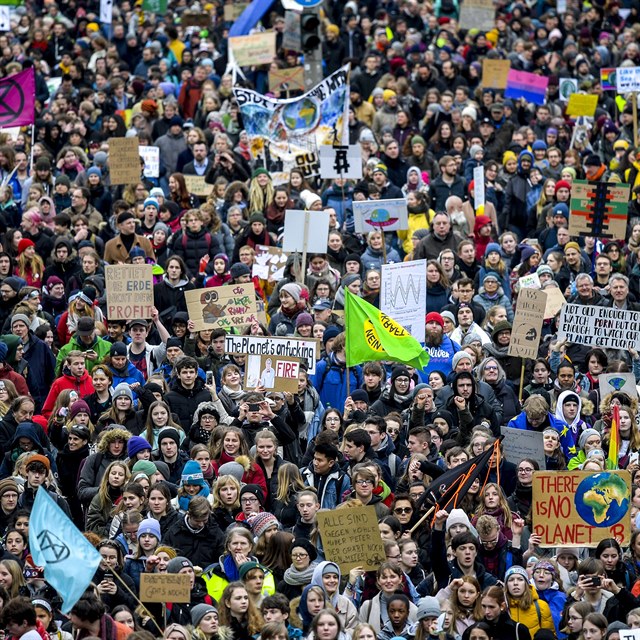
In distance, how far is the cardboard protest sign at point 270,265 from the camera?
20672mm

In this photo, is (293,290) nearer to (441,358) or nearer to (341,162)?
(441,358)

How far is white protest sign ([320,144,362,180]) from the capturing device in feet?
75.5

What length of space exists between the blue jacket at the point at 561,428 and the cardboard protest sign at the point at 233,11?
52.5ft

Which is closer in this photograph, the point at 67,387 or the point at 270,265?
the point at 67,387

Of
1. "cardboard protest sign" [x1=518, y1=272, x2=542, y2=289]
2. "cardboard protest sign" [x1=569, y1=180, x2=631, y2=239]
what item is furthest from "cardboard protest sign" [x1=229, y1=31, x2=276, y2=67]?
"cardboard protest sign" [x1=518, y1=272, x2=542, y2=289]

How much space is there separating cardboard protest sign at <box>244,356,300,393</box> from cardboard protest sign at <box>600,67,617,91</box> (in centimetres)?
1141

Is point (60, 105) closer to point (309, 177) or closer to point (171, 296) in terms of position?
point (309, 177)

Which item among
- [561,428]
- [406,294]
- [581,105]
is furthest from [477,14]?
[561,428]

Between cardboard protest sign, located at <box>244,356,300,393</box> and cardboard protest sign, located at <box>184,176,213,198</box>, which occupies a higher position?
cardboard protest sign, located at <box>244,356,300,393</box>

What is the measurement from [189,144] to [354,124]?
251 cm

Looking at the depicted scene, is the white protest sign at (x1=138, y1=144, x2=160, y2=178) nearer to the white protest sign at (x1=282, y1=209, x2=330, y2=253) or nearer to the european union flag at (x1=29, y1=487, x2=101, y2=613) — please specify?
the white protest sign at (x1=282, y1=209, x2=330, y2=253)

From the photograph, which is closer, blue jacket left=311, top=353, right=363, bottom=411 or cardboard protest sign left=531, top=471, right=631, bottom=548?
cardboard protest sign left=531, top=471, right=631, bottom=548

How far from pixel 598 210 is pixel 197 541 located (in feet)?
26.5

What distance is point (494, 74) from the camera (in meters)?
27.3
